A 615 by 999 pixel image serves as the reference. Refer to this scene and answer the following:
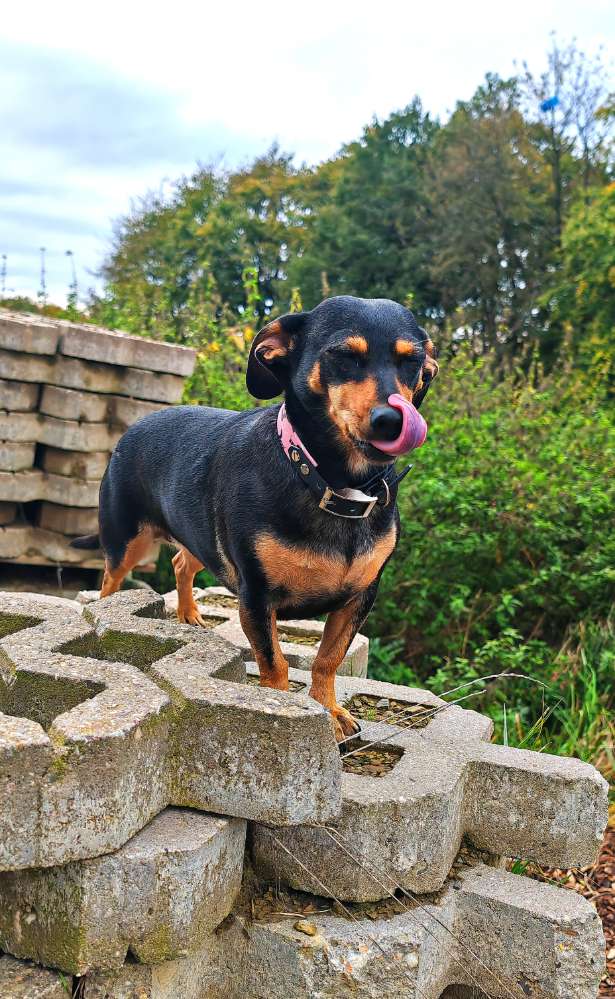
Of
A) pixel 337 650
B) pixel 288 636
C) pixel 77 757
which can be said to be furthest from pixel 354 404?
pixel 288 636

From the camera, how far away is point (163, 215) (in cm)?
4172

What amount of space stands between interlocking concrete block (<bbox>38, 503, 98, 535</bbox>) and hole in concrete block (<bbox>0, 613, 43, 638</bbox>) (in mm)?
3039

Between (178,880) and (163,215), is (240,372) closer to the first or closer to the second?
(178,880)

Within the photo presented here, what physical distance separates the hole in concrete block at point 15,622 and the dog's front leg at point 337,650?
3.45ft

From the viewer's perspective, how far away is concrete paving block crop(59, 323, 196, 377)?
19.8 ft

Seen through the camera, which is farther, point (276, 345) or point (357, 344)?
point (276, 345)

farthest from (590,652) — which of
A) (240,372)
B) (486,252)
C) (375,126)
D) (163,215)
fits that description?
(163,215)

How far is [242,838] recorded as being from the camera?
8.84 ft

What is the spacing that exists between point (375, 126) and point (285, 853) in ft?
112

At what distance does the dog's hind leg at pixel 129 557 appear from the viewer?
13.0ft

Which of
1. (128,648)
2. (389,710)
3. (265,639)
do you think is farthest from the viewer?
(389,710)

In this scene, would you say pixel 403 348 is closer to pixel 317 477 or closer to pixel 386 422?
pixel 386 422

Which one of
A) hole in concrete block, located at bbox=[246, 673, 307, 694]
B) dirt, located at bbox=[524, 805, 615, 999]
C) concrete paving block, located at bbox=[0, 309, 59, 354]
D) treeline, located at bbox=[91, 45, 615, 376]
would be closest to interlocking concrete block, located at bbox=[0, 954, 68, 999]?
hole in concrete block, located at bbox=[246, 673, 307, 694]

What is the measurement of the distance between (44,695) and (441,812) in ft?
4.28
